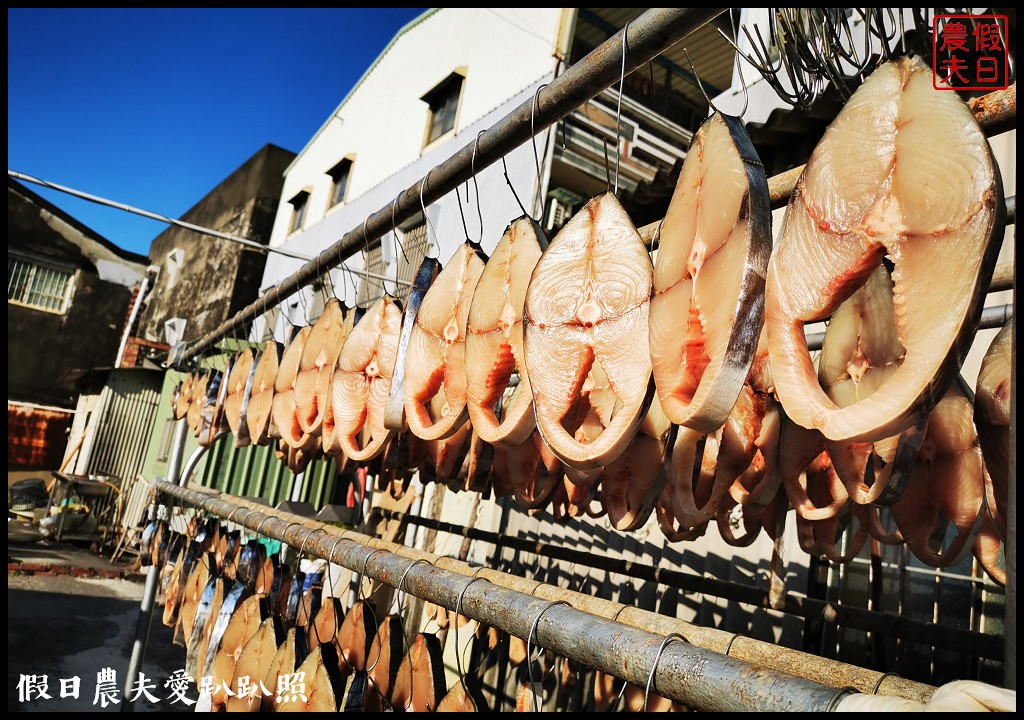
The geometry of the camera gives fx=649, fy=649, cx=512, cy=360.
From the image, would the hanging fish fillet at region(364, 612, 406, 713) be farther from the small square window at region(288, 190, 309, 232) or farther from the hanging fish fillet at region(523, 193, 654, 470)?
the small square window at region(288, 190, 309, 232)

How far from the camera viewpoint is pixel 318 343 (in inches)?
115

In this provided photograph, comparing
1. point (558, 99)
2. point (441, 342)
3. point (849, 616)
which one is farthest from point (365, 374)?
point (849, 616)

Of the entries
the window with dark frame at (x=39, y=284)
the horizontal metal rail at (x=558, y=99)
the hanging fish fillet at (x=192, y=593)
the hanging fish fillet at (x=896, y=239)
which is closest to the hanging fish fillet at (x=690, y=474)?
the hanging fish fillet at (x=896, y=239)

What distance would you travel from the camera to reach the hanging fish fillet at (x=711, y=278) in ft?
3.31

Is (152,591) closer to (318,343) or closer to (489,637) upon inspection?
(489,637)

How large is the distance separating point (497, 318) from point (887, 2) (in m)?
1.09

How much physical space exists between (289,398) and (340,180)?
47.0 ft

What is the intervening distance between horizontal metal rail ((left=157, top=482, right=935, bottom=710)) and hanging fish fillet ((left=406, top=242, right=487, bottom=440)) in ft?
1.56

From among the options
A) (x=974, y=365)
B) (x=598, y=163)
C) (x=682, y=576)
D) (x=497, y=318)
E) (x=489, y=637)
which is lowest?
(x=489, y=637)

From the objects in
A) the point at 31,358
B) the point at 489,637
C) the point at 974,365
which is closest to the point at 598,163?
the point at 974,365

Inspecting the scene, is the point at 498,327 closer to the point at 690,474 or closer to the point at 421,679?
the point at 690,474

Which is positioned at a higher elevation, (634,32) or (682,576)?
(634,32)

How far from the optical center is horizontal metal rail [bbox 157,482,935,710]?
1068mm

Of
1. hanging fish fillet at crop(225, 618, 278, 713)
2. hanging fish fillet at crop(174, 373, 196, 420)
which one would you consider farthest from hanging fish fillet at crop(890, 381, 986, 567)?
hanging fish fillet at crop(174, 373, 196, 420)
